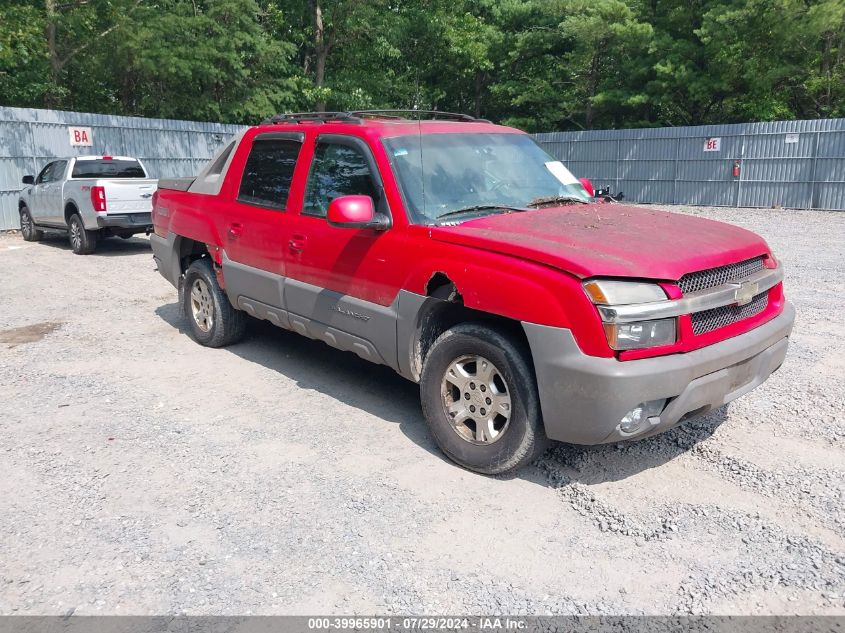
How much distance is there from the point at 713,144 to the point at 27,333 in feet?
63.9

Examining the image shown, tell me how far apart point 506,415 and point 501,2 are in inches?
1282

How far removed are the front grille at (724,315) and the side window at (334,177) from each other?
212cm

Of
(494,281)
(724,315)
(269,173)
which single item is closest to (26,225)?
(269,173)

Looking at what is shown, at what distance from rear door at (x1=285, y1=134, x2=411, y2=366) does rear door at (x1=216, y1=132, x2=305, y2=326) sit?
8.1 inches

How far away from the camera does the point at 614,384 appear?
3344 millimetres

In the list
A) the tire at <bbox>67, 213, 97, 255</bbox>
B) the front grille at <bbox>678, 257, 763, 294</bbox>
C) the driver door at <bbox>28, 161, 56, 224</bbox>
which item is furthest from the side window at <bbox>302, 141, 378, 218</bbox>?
the driver door at <bbox>28, 161, 56, 224</bbox>

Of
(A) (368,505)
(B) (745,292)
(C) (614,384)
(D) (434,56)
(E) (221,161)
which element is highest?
(D) (434,56)

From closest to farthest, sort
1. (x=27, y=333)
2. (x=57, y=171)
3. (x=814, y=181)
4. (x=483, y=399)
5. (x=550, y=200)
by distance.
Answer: (x=483, y=399), (x=550, y=200), (x=27, y=333), (x=57, y=171), (x=814, y=181)

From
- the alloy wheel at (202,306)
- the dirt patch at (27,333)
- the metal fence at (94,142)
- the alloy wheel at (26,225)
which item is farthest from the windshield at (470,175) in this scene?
the metal fence at (94,142)

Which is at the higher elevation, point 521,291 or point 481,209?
point 481,209

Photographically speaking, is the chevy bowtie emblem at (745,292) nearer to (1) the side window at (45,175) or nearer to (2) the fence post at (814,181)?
(1) the side window at (45,175)

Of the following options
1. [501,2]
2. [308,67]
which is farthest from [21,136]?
[501,2]

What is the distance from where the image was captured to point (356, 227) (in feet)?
14.5

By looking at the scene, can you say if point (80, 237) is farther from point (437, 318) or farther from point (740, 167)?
point (740, 167)
